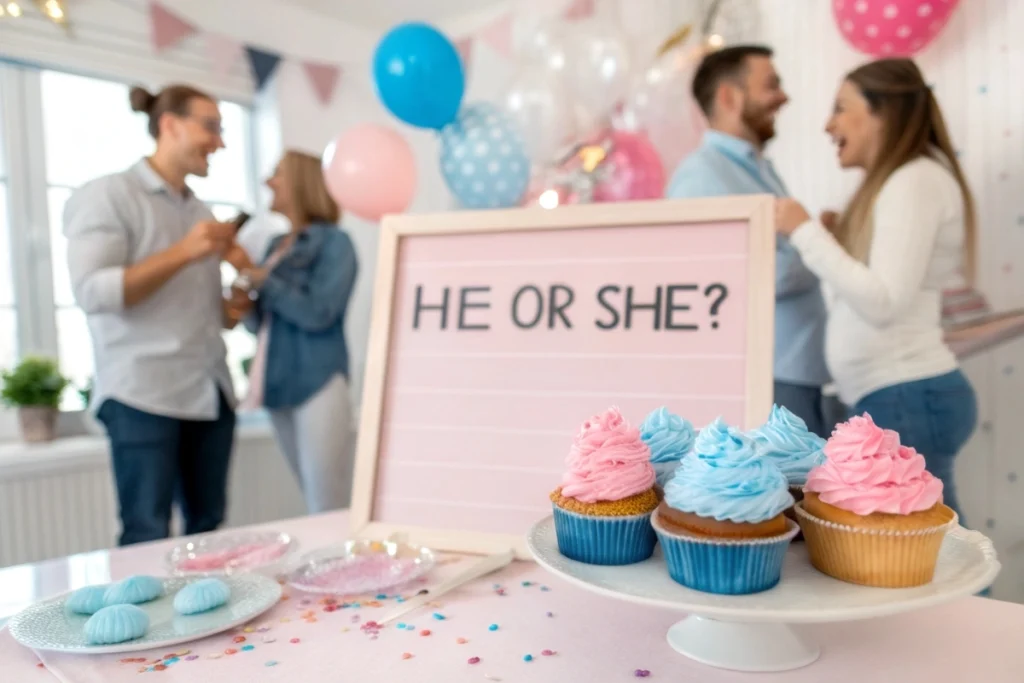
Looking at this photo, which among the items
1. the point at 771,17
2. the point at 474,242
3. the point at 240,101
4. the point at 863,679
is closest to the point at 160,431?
the point at 474,242

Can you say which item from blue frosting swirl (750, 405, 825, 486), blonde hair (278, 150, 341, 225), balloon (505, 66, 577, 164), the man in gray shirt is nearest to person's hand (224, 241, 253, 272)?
the man in gray shirt

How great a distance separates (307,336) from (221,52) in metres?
1.47

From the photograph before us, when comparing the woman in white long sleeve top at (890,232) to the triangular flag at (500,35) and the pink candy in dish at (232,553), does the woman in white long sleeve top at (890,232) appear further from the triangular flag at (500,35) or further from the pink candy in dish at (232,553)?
the triangular flag at (500,35)

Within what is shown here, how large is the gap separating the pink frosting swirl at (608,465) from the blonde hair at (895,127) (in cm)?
104

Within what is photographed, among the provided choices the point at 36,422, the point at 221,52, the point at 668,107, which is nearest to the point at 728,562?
the point at 668,107

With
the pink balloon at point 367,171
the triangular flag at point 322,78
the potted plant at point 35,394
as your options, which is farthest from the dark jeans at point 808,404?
the triangular flag at point 322,78

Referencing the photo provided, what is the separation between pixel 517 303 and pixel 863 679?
0.58m

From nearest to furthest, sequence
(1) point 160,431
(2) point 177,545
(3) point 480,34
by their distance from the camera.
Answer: (2) point 177,545
(1) point 160,431
(3) point 480,34

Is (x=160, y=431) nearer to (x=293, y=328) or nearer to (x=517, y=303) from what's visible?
(x=293, y=328)

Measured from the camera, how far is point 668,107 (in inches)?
96.0

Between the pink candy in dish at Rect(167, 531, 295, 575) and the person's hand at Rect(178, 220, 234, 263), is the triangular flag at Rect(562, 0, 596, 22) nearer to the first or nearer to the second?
the person's hand at Rect(178, 220, 234, 263)

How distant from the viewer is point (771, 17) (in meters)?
2.59

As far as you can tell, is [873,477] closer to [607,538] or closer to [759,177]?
[607,538]

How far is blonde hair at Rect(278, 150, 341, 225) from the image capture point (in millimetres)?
2309
